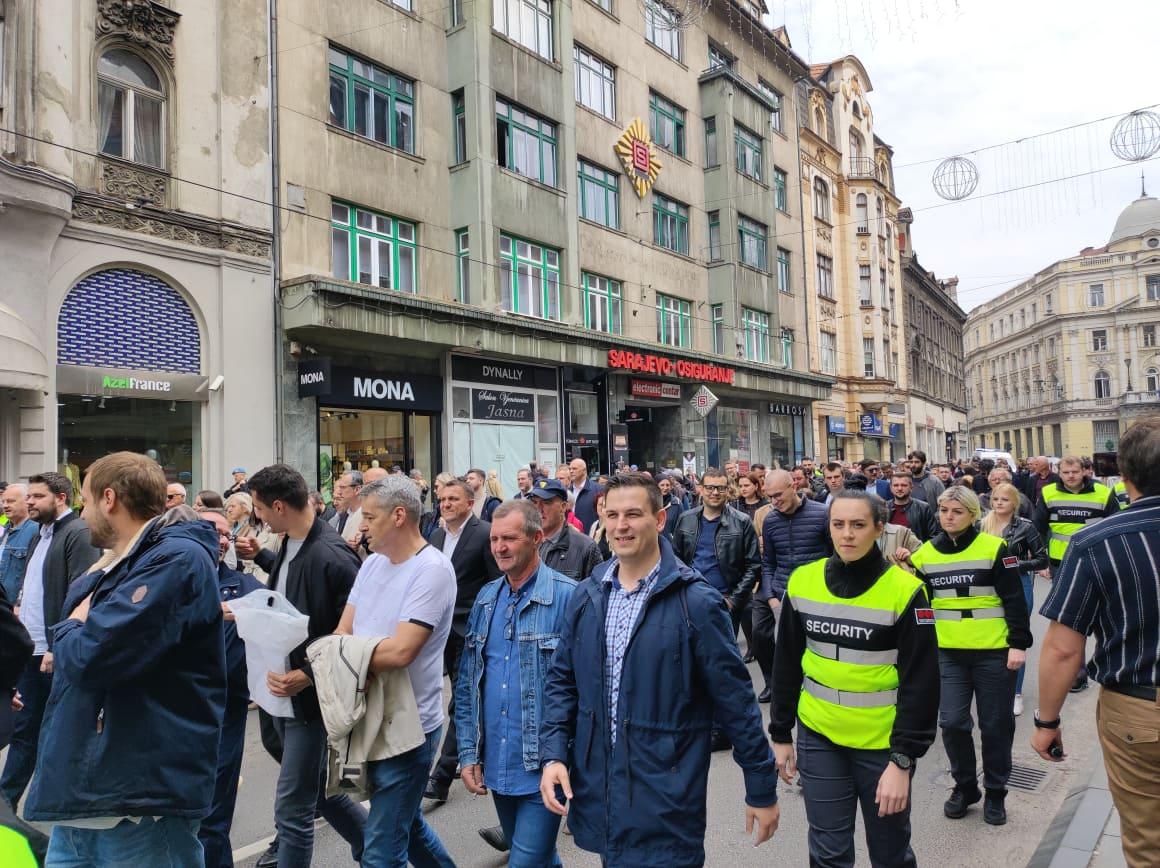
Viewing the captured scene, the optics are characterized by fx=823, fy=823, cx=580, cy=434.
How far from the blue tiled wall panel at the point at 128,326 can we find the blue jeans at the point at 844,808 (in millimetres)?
13296

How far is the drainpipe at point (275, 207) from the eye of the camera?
50.7 feet

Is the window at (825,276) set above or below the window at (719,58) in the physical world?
below

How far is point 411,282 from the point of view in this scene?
1816 cm

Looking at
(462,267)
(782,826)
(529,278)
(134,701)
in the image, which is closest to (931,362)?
(529,278)

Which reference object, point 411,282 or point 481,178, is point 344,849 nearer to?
point 411,282

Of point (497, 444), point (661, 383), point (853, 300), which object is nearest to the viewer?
point (497, 444)

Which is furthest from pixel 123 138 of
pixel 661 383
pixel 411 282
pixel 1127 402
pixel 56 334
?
pixel 1127 402

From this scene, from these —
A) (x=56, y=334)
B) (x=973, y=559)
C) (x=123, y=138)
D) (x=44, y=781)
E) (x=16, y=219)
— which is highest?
(x=123, y=138)

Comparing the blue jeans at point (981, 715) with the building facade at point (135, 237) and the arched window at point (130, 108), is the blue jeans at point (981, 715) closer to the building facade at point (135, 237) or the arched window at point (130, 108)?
the building facade at point (135, 237)

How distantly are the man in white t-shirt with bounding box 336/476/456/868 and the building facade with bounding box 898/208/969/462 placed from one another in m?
47.6

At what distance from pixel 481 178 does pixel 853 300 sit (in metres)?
26.4

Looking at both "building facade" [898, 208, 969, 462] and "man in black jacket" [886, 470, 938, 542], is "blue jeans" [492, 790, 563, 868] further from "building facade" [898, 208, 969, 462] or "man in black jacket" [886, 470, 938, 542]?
"building facade" [898, 208, 969, 462]

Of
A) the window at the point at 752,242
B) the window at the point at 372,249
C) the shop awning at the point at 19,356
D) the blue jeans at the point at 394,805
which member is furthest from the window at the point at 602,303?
the blue jeans at the point at 394,805

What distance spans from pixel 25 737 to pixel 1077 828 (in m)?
6.15
